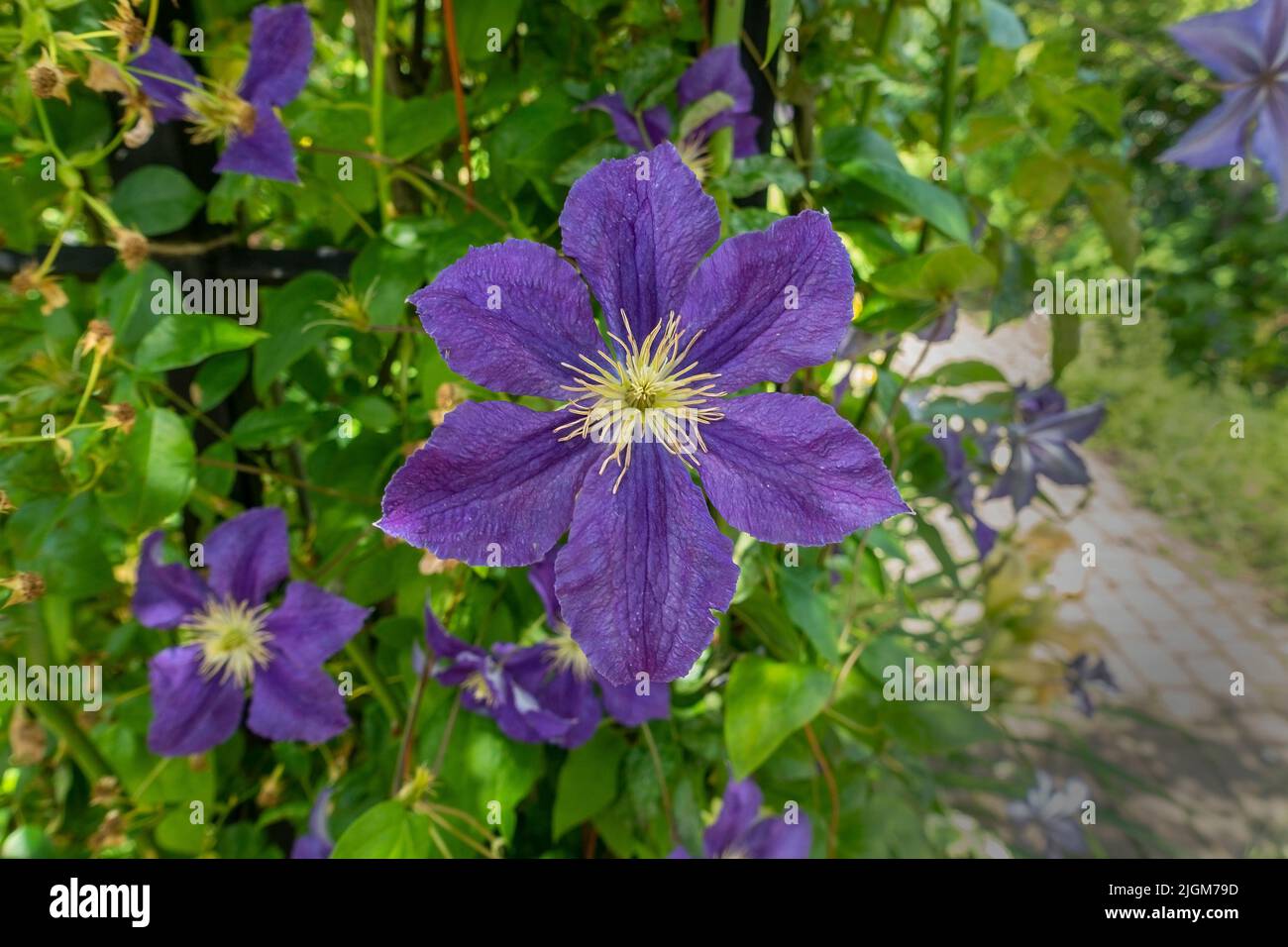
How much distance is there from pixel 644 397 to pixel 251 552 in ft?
1.38

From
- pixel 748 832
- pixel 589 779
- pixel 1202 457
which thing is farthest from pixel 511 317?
pixel 1202 457

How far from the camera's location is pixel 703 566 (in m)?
0.40

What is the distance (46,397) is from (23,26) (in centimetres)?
23

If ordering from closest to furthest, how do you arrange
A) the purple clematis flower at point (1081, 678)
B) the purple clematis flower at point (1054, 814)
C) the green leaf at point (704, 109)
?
the green leaf at point (704, 109) → the purple clematis flower at point (1081, 678) → the purple clematis flower at point (1054, 814)

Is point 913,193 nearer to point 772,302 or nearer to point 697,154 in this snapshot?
point 697,154

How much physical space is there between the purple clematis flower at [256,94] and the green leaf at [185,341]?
0.11 meters

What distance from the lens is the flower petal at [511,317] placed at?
0.38 m

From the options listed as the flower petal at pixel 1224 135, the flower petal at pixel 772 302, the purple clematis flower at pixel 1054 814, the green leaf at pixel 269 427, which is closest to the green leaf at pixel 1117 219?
the flower petal at pixel 1224 135

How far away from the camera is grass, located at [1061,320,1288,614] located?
3.54 meters

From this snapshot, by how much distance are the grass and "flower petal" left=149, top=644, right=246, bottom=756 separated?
11.6ft

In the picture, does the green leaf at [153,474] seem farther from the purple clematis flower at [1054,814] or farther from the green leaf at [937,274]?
the purple clematis flower at [1054,814]

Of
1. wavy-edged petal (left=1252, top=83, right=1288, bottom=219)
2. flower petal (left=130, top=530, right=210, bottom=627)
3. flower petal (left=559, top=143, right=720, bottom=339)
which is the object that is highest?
wavy-edged petal (left=1252, top=83, right=1288, bottom=219)

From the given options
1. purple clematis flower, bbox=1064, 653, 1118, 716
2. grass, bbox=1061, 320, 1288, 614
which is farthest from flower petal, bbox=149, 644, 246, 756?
grass, bbox=1061, 320, 1288, 614

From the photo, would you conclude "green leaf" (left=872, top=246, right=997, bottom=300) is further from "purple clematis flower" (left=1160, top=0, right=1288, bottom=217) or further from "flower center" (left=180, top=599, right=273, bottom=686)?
"flower center" (left=180, top=599, right=273, bottom=686)
